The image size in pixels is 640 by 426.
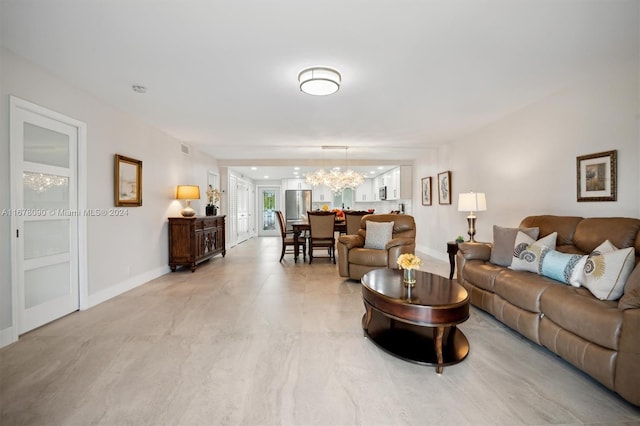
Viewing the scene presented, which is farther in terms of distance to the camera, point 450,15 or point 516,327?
point 516,327

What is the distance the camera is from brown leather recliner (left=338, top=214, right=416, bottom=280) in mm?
3936

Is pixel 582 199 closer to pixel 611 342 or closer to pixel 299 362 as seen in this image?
pixel 611 342

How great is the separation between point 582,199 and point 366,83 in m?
2.54

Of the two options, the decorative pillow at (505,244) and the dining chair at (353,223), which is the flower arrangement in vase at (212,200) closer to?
the dining chair at (353,223)

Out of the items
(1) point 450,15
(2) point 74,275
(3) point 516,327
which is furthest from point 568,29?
(2) point 74,275

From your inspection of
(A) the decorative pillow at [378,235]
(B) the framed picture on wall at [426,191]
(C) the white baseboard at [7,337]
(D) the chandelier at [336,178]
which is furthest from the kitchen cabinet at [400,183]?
(C) the white baseboard at [7,337]

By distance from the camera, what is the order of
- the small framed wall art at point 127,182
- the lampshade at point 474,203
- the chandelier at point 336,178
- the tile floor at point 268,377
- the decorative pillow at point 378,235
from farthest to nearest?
the chandelier at point 336,178, the decorative pillow at point 378,235, the lampshade at point 474,203, the small framed wall art at point 127,182, the tile floor at point 268,377

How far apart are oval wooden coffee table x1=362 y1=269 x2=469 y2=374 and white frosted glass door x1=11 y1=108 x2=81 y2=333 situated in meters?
3.07

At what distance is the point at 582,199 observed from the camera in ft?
9.31

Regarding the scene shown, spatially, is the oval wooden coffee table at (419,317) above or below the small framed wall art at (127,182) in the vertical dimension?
below

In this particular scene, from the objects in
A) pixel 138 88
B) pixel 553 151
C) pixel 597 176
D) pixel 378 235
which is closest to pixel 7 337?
pixel 138 88

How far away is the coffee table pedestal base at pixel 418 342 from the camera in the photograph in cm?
193

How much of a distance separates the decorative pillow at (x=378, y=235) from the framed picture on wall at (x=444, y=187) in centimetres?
190

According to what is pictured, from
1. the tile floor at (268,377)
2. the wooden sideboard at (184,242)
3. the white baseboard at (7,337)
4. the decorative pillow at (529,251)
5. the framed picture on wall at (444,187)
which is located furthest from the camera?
the framed picture on wall at (444,187)
